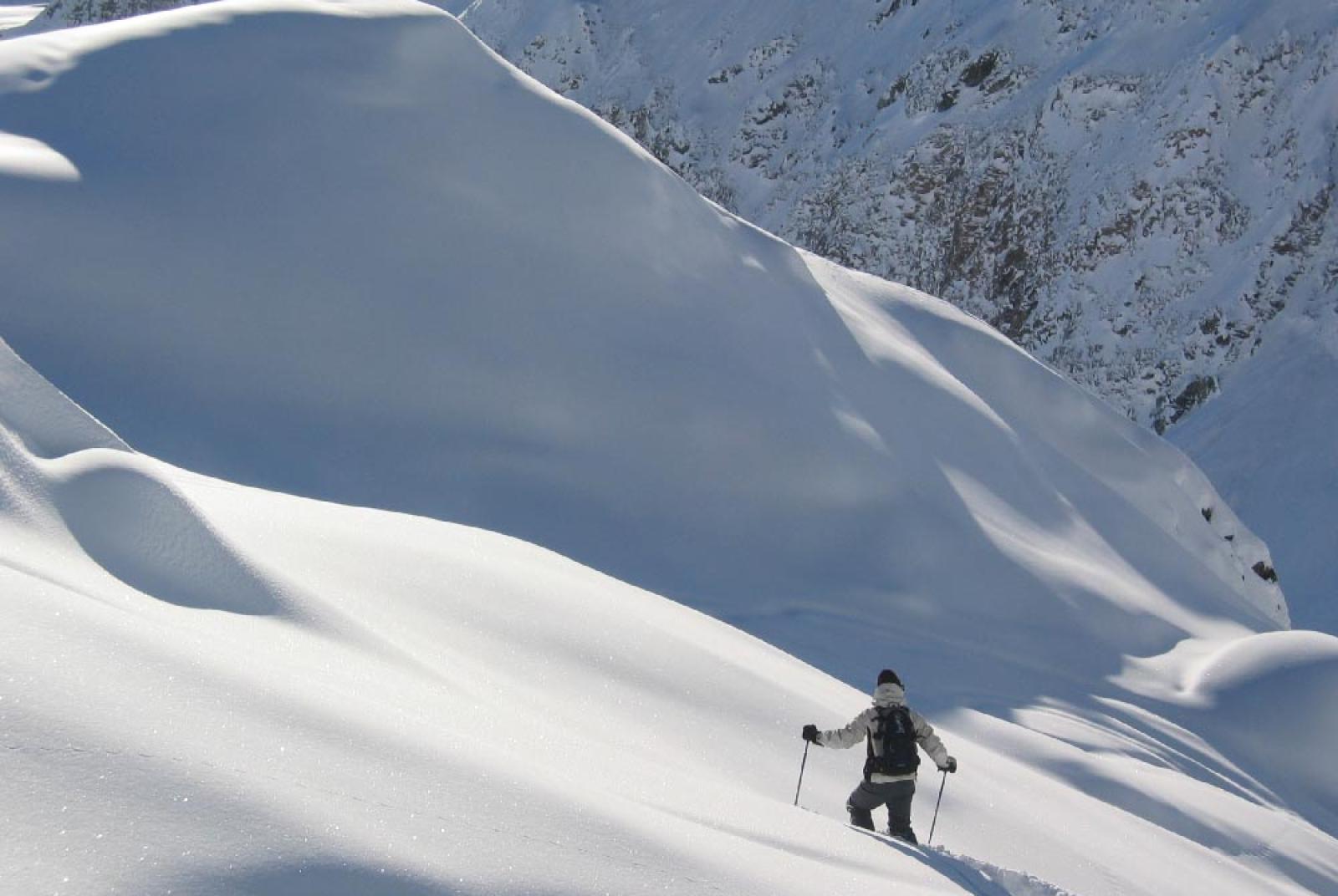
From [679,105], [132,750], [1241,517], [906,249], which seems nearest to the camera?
[132,750]

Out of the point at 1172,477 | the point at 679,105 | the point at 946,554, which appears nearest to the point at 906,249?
the point at 679,105

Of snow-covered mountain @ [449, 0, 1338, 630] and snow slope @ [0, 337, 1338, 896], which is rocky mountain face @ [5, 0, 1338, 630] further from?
snow slope @ [0, 337, 1338, 896]

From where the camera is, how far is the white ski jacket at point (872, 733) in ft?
20.6

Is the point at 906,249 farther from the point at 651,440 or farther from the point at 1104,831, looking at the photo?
the point at 1104,831

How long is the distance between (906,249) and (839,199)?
162 cm

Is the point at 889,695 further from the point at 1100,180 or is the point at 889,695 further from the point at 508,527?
the point at 1100,180

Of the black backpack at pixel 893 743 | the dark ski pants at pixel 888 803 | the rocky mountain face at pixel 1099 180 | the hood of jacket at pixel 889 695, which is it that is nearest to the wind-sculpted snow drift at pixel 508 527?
the dark ski pants at pixel 888 803

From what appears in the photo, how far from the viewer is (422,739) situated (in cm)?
398

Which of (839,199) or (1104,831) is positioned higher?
(839,199)

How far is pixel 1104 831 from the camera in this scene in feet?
26.0

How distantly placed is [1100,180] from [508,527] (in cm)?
1722

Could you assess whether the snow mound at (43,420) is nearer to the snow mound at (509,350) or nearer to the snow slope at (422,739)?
the snow slope at (422,739)

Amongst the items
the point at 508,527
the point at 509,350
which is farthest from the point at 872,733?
the point at 509,350

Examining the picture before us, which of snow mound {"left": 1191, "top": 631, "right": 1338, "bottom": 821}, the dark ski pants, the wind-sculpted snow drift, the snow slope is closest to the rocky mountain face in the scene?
the wind-sculpted snow drift
